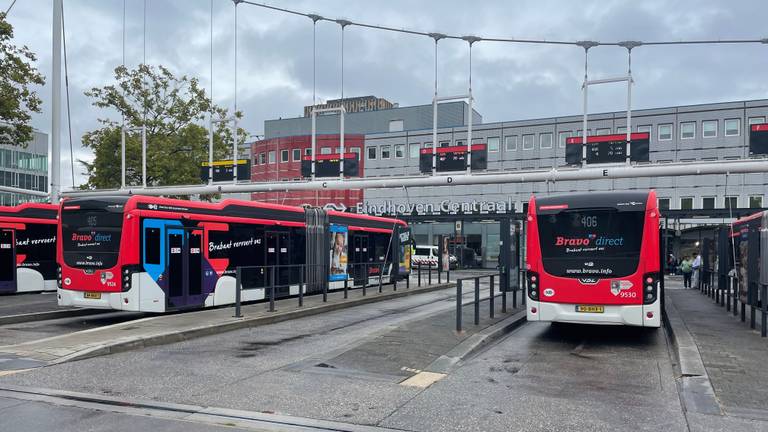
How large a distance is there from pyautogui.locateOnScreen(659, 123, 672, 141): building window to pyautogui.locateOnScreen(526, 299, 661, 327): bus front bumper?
39815 mm

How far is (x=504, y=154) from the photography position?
5181 cm

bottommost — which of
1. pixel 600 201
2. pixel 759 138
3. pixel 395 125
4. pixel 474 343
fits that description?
pixel 474 343

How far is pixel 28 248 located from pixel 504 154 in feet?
126

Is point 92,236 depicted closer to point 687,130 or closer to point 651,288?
point 651,288

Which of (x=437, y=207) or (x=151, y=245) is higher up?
(x=437, y=207)

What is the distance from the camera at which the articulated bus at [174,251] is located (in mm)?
13672

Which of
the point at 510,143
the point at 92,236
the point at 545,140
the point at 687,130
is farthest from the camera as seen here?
the point at 510,143

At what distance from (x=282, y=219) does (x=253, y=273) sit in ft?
7.16

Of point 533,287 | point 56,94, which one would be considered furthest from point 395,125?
point 533,287

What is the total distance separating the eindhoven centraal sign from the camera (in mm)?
50531

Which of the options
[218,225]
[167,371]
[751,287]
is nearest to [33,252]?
[218,225]

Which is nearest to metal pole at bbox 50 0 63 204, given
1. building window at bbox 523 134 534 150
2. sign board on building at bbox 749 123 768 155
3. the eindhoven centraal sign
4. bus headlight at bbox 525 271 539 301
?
bus headlight at bbox 525 271 539 301

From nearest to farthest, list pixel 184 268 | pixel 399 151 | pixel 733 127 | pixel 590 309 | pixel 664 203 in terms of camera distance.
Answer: pixel 590 309, pixel 184 268, pixel 733 127, pixel 664 203, pixel 399 151

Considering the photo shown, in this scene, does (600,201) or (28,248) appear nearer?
(600,201)
